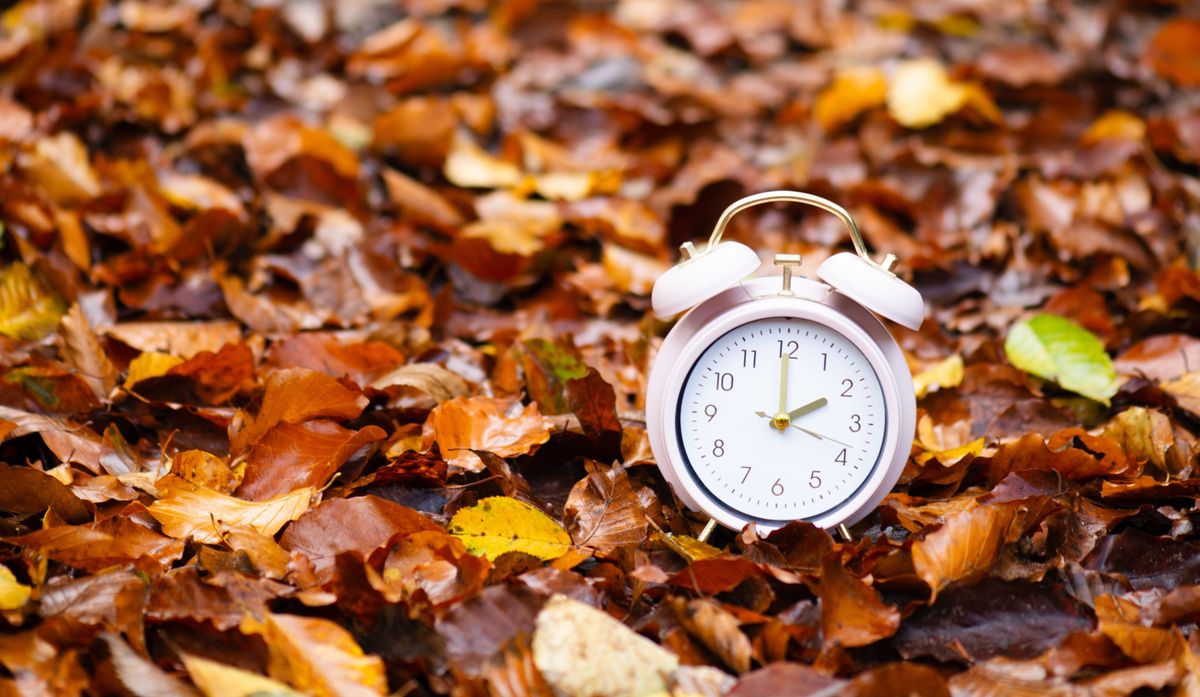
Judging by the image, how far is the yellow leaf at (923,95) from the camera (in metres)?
3.51

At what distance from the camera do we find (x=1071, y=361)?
2.22m

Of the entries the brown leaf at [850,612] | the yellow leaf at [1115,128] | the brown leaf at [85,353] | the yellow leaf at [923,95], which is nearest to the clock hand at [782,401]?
the brown leaf at [850,612]

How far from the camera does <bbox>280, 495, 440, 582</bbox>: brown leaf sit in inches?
67.3

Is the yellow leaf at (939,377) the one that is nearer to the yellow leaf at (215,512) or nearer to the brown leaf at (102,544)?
→ the yellow leaf at (215,512)

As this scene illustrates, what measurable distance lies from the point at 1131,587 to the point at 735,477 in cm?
60

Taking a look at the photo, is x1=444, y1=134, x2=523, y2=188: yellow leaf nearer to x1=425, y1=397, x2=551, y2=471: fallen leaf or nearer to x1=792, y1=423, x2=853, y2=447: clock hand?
x1=425, y1=397, x2=551, y2=471: fallen leaf

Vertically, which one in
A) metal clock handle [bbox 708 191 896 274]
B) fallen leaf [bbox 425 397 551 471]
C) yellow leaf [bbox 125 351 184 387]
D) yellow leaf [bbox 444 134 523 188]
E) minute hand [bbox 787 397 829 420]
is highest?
metal clock handle [bbox 708 191 896 274]

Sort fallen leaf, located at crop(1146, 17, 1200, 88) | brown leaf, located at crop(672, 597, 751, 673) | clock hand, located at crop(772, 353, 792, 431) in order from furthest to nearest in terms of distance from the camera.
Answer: fallen leaf, located at crop(1146, 17, 1200, 88) → clock hand, located at crop(772, 353, 792, 431) → brown leaf, located at crop(672, 597, 751, 673)

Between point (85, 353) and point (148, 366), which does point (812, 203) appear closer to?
point (148, 366)

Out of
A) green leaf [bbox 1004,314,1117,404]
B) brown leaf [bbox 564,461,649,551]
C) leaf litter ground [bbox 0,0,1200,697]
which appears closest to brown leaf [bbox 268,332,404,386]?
leaf litter ground [bbox 0,0,1200,697]

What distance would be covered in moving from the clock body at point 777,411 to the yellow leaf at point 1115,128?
207 centimetres

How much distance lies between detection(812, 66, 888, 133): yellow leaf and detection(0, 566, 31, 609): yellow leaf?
8.97 feet

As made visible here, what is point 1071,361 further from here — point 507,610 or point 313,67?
point 313,67

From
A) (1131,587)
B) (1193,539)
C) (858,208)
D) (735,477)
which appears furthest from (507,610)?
(858,208)
